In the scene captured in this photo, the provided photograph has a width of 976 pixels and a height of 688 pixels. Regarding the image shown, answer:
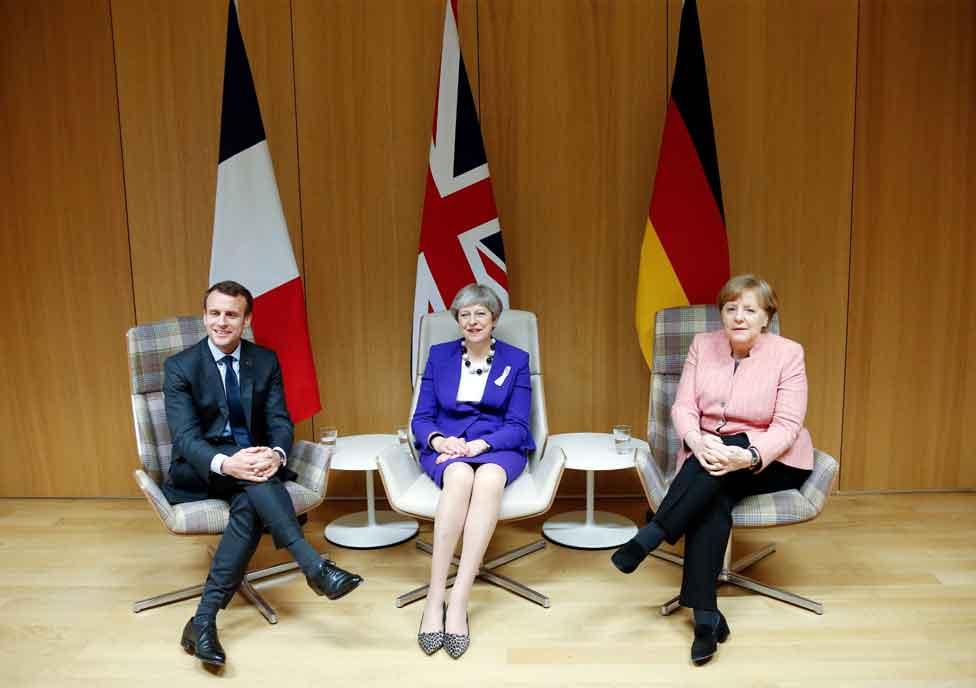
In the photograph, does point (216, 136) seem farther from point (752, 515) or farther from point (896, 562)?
point (896, 562)

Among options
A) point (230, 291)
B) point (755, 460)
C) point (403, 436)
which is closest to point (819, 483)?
point (755, 460)

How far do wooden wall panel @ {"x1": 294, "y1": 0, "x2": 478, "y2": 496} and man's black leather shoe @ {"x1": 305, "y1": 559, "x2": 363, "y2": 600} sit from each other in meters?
1.43

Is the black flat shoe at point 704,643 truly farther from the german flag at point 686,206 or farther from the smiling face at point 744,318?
the german flag at point 686,206

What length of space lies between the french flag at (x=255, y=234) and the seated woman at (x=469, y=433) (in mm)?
705

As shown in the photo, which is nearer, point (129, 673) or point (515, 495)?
point (129, 673)

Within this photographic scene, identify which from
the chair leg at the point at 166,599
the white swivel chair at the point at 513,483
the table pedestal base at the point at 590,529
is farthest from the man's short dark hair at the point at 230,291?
the table pedestal base at the point at 590,529

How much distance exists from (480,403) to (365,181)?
1360 millimetres

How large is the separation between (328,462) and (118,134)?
6.75ft

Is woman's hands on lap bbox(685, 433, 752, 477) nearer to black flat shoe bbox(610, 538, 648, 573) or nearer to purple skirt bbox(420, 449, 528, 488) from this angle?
black flat shoe bbox(610, 538, 648, 573)

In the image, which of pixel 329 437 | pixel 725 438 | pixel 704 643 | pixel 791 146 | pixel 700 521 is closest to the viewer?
pixel 704 643

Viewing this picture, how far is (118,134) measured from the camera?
3760 millimetres

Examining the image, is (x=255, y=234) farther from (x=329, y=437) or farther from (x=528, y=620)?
(x=528, y=620)

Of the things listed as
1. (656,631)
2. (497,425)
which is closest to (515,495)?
(497,425)

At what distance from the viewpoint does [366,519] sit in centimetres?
370
